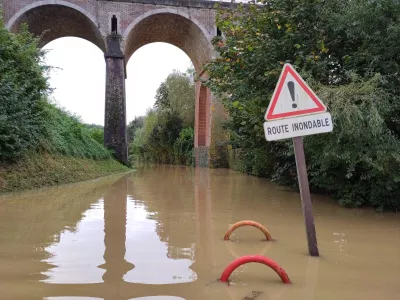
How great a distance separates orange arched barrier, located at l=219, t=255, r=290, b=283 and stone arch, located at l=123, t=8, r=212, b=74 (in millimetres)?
19328

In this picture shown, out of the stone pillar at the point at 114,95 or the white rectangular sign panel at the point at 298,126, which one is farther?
the stone pillar at the point at 114,95

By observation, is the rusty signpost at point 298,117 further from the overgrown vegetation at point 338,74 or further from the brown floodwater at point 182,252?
the overgrown vegetation at point 338,74

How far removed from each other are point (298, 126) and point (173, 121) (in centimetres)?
3274

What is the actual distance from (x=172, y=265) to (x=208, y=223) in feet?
7.16

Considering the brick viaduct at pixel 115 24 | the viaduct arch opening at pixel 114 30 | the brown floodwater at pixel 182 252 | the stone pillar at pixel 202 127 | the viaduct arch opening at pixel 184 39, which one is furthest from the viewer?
the stone pillar at pixel 202 127

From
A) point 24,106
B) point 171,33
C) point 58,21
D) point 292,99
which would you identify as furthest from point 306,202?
point 171,33

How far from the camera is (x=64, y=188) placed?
32.8 ft

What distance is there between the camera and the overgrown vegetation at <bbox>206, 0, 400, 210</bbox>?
6035 mm

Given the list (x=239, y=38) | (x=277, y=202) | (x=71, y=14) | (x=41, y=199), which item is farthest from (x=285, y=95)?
(x=71, y=14)

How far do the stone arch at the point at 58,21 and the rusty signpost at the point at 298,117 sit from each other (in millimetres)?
18369

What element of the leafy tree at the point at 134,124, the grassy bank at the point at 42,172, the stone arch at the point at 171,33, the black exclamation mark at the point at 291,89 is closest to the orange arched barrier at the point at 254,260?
the black exclamation mark at the point at 291,89

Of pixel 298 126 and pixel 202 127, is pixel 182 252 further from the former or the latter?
pixel 202 127

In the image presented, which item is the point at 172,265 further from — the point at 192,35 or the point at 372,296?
the point at 192,35

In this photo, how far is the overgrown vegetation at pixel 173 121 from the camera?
33.5 m
